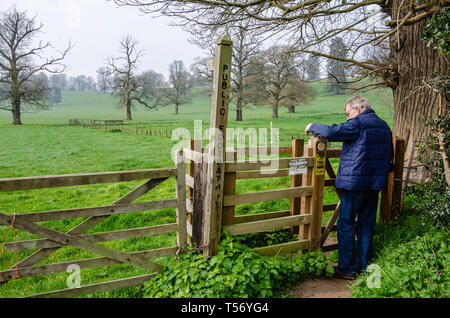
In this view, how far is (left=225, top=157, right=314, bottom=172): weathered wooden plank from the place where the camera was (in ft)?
14.0

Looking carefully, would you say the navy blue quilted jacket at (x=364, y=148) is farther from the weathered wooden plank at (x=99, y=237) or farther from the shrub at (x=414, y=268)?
the weathered wooden plank at (x=99, y=237)

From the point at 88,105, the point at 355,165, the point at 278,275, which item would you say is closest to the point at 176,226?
the point at 278,275

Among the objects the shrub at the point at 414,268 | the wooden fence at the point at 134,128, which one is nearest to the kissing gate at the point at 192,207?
the shrub at the point at 414,268

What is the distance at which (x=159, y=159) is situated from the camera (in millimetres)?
14695

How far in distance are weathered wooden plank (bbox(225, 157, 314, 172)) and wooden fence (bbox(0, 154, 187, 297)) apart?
63 cm

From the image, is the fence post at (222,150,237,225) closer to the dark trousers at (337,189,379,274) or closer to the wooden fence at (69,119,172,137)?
the dark trousers at (337,189,379,274)

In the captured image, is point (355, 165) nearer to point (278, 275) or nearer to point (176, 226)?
point (278, 275)

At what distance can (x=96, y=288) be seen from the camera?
3.95 meters

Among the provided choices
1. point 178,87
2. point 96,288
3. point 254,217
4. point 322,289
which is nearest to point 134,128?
point 254,217

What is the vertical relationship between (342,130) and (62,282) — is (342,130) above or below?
above

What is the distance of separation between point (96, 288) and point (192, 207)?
1523 millimetres

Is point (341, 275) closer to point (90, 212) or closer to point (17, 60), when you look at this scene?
point (90, 212)
